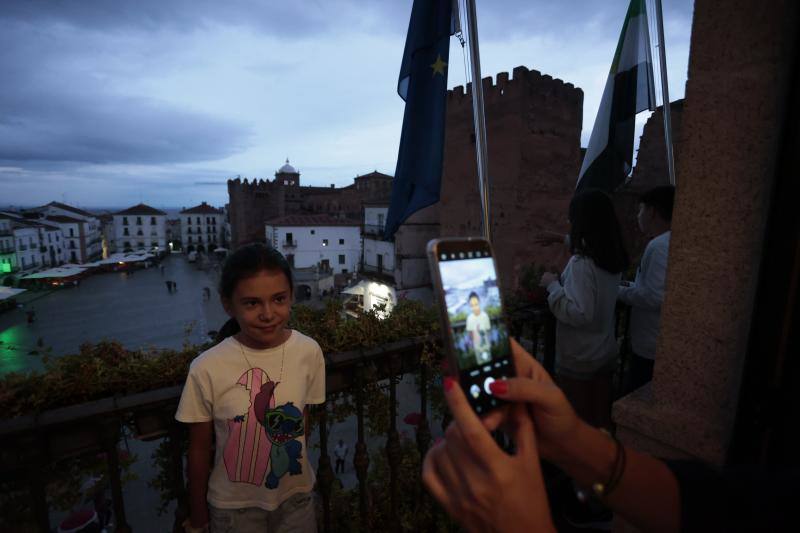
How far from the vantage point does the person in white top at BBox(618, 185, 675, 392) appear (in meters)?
3.09

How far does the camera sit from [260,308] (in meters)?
2.17

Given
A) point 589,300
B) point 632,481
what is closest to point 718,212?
point 589,300

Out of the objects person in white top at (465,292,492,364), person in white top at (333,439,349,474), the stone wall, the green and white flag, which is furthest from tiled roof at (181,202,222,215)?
person in white top at (465,292,492,364)

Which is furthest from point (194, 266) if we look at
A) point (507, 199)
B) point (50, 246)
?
point (507, 199)

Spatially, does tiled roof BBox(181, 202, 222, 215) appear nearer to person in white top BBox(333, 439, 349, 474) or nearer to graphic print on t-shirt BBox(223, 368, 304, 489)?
person in white top BBox(333, 439, 349, 474)

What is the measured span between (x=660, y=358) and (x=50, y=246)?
73.1 meters

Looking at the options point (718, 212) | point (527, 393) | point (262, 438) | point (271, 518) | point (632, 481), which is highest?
point (718, 212)

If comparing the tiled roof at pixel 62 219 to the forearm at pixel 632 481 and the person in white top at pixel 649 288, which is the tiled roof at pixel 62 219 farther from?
the forearm at pixel 632 481

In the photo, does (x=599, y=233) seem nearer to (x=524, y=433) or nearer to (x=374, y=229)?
(x=524, y=433)

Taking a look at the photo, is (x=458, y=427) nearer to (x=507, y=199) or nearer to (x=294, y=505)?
(x=294, y=505)

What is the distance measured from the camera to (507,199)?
19141 millimetres

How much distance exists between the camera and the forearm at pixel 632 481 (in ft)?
3.56

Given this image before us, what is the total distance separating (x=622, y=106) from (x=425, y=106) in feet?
11.3

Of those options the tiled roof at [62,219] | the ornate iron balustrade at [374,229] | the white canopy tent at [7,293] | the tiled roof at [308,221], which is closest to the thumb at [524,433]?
the ornate iron balustrade at [374,229]
